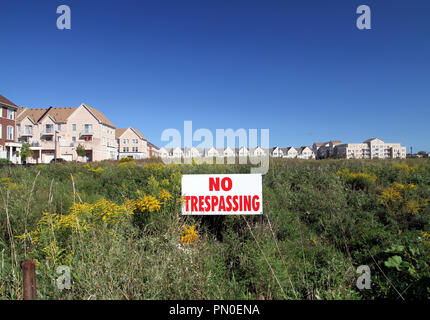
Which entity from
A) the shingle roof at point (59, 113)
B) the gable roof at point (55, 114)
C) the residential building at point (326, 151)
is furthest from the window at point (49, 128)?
the residential building at point (326, 151)

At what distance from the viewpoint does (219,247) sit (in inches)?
140

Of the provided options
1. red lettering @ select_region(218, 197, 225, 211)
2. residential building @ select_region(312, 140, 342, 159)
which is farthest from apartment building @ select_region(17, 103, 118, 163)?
red lettering @ select_region(218, 197, 225, 211)

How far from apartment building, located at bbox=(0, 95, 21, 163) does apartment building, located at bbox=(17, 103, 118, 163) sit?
28.0ft

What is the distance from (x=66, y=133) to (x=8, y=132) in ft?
36.7

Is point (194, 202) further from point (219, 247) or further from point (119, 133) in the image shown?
point (119, 133)

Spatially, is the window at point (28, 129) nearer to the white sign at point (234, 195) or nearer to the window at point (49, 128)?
the window at point (49, 128)

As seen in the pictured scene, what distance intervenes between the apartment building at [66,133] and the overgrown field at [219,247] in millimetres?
44224

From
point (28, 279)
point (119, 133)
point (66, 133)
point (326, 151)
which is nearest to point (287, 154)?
point (326, 151)

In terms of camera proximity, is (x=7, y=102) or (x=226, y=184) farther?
(x=7, y=102)

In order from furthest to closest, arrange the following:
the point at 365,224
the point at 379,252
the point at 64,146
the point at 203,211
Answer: the point at 64,146, the point at 365,224, the point at 203,211, the point at 379,252
